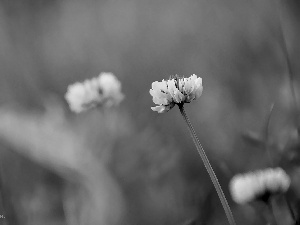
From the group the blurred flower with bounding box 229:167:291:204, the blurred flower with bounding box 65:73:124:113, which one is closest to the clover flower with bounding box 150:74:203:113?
the blurred flower with bounding box 229:167:291:204

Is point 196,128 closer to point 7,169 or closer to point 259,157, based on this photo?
point 259,157

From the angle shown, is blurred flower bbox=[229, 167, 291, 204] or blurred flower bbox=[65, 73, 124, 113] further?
blurred flower bbox=[65, 73, 124, 113]

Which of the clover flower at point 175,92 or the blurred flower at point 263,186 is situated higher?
the clover flower at point 175,92

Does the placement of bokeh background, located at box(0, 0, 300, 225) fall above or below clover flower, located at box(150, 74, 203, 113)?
above

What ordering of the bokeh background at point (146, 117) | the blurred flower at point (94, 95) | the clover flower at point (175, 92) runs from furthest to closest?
the blurred flower at point (94, 95)
the bokeh background at point (146, 117)
the clover flower at point (175, 92)

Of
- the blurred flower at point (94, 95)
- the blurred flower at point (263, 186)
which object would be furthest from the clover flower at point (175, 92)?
the blurred flower at point (94, 95)

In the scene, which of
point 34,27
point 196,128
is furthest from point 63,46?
point 196,128

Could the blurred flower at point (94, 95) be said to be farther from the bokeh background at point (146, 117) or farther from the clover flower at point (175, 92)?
the clover flower at point (175, 92)

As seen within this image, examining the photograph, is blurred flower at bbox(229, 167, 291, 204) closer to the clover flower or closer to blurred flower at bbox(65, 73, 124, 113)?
the clover flower
